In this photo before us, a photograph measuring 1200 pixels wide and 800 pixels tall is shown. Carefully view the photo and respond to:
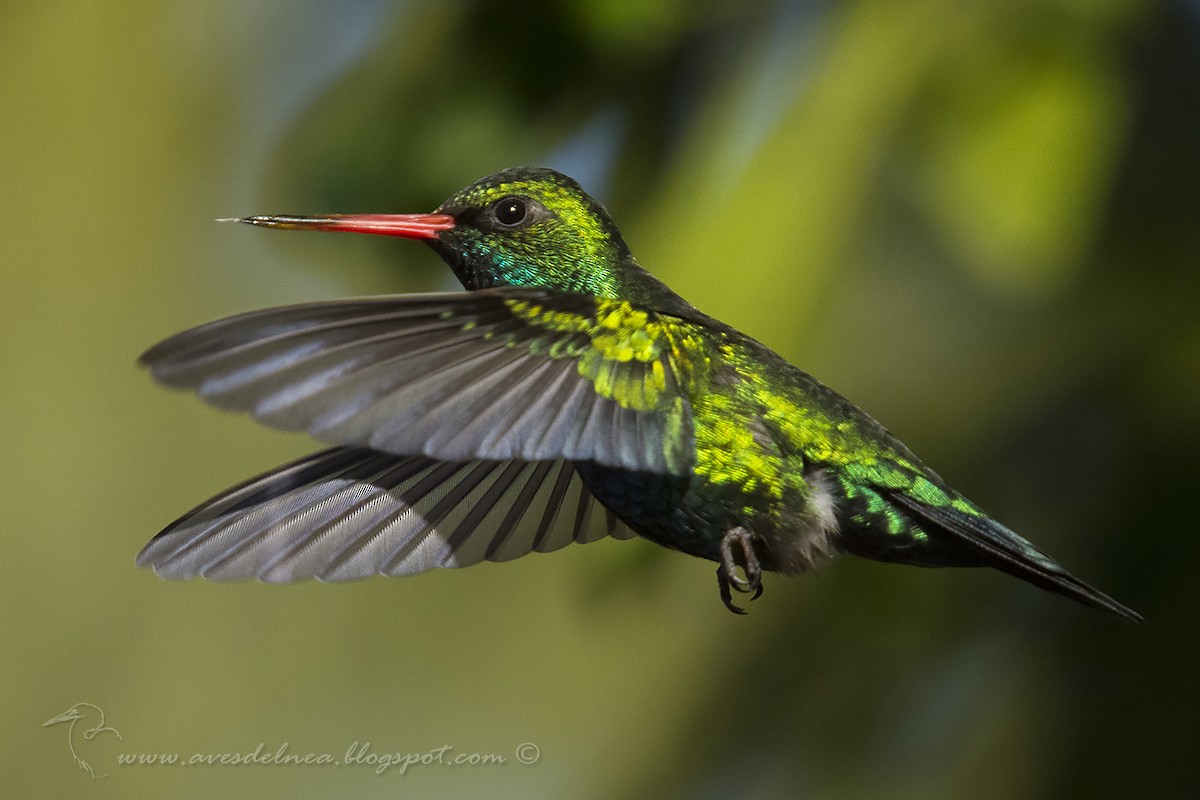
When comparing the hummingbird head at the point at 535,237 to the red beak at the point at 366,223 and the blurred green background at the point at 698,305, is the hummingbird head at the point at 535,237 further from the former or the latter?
the blurred green background at the point at 698,305

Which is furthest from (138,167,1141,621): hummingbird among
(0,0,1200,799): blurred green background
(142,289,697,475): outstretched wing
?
(0,0,1200,799): blurred green background

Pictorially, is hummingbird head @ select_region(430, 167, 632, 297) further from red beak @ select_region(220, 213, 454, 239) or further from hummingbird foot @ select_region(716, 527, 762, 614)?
hummingbird foot @ select_region(716, 527, 762, 614)

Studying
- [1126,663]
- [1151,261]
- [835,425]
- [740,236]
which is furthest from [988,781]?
[835,425]

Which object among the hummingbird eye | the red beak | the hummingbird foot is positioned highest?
the hummingbird eye

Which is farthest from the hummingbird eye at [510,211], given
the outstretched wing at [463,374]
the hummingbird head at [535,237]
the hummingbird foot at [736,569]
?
the hummingbird foot at [736,569]

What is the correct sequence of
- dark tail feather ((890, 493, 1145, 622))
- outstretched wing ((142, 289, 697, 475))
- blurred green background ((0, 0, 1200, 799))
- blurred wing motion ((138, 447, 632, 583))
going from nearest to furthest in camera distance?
outstretched wing ((142, 289, 697, 475))
dark tail feather ((890, 493, 1145, 622))
blurred wing motion ((138, 447, 632, 583))
blurred green background ((0, 0, 1200, 799))

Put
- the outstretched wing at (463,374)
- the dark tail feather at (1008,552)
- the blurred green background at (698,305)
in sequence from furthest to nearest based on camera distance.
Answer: the blurred green background at (698,305) → the dark tail feather at (1008,552) → the outstretched wing at (463,374)
